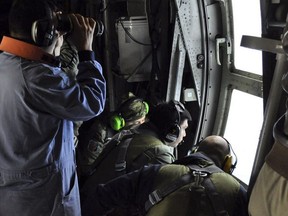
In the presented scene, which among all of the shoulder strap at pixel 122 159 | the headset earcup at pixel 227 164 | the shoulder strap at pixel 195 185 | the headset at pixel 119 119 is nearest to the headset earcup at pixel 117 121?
the headset at pixel 119 119

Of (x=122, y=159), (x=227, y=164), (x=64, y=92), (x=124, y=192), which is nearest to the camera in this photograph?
(x=64, y=92)

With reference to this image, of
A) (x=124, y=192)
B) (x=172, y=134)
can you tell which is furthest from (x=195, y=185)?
(x=172, y=134)

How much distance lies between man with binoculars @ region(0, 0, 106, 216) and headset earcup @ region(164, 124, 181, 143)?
844mm

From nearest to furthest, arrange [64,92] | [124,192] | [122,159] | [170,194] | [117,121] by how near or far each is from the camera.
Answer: [64,92], [170,194], [124,192], [122,159], [117,121]

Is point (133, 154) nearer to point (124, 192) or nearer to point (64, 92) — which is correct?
point (124, 192)

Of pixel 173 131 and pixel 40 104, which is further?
pixel 173 131

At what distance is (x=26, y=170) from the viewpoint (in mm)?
1852

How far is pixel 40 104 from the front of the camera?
5.68 feet

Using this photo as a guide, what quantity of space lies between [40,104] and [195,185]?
0.83 metres

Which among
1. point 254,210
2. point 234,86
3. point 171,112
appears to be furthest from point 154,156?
point 254,210

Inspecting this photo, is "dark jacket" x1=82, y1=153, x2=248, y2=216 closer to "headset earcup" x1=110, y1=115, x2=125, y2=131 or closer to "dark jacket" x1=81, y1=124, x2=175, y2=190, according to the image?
"dark jacket" x1=81, y1=124, x2=175, y2=190

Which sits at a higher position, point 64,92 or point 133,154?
point 64,92

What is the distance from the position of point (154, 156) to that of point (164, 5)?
63.9 inches

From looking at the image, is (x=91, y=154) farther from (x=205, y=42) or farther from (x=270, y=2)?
(x=270, y=2)
